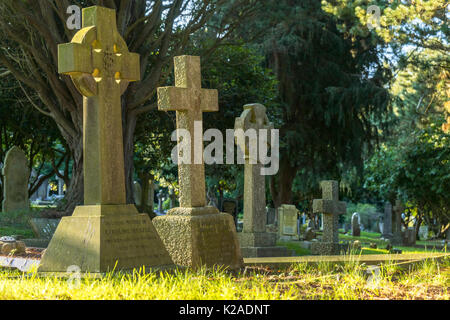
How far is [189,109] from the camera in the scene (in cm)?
821

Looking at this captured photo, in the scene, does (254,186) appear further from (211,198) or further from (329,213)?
(211,198)

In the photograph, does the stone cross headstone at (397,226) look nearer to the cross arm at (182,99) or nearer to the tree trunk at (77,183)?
the tree trunk at (77,183)

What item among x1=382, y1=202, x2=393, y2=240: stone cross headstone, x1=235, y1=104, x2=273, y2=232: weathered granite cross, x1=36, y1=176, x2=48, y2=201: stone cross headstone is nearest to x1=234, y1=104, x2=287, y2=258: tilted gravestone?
x1=235, y1=104, x2=273, y2=232: weathered granite cross

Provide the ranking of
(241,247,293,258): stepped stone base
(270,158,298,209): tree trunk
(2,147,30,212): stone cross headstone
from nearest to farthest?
1. (241,247,293,258): stepped stone base
2. (2,147,30,212): stone cross headstone
3. (270,158,298,209): tree trunk

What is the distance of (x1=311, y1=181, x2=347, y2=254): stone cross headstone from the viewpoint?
14.2 m

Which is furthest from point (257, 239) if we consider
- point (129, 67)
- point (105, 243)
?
point (105, 243)

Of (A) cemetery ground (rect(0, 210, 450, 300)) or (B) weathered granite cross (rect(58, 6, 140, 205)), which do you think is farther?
(B) weathered granite cross (rect(58, 6, 140, 205))

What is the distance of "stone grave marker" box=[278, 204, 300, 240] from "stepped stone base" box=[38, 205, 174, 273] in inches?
500

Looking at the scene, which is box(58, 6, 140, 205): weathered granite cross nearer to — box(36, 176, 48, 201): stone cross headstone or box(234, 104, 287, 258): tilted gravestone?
box(234, 104, 287, 258): tilted gravestone

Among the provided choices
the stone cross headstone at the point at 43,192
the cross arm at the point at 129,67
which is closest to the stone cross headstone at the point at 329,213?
the cross arm at the point at 129,67

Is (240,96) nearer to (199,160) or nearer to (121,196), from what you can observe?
(199,160)

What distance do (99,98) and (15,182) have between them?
45.1ft

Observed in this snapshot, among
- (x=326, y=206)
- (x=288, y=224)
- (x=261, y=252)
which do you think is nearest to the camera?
(x=261, y=252)

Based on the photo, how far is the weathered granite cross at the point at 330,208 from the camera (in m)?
14.2
